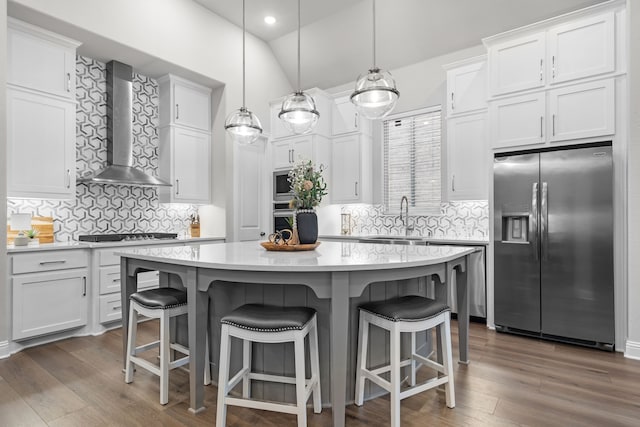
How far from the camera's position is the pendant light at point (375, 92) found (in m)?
2.60

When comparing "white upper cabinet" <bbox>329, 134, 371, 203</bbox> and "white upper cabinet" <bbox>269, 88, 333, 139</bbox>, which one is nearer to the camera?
"white upper cabinet" <bbox>329, 134, 371, 203</bbox>

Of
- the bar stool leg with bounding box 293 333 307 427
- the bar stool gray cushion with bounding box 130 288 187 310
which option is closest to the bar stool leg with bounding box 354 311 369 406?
the bar stool leg with bounding box 293 333 307 427

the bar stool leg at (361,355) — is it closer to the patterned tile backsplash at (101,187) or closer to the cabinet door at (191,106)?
the patterned tile backsplash at (101,187)

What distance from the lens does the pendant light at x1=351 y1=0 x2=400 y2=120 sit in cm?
260

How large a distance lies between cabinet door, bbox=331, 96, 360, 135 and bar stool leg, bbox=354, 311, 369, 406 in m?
3.67

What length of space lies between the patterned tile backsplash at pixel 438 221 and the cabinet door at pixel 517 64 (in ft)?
4.57

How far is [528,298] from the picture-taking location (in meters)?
Answer: 3.51

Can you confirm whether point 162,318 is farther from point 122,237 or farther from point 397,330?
point 122,237

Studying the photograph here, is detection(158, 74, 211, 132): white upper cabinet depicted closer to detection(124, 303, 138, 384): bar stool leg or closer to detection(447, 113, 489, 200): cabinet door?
detection(124, 303, 138, 384): bar stool leg

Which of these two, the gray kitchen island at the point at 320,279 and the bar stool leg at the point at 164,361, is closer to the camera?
the gray kitchen island at the point at 320,279

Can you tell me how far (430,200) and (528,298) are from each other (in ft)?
6.05

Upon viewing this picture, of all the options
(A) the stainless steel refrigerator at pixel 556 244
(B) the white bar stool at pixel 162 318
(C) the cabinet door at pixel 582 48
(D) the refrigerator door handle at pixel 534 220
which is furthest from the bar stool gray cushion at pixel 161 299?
(C) the cabinet door at pixel 582 48

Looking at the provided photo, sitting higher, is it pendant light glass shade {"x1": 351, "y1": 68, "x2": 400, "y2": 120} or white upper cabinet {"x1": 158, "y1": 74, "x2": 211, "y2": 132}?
white upper cabinet {"x1": 158, "y1": 74, "x2": 211, "y2": 132}

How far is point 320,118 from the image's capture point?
545 cm
